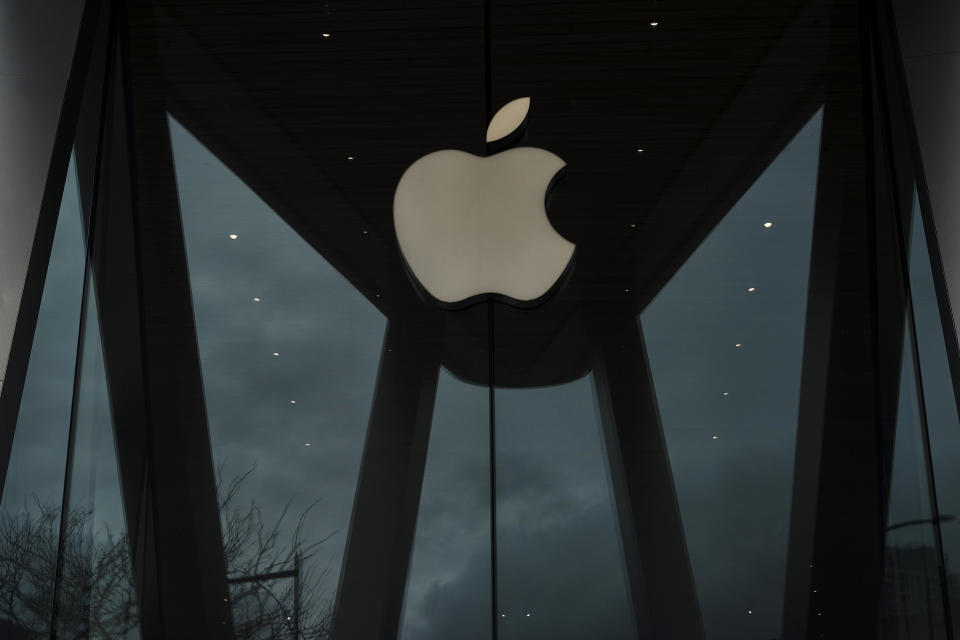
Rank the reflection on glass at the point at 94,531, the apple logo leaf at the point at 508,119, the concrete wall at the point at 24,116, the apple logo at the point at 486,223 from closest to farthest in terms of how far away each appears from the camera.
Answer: the reflection on glass at the point at 94,531 < the concrete wall at the point at 24,116 < the apple logo at the point at 486,223 < the apple logo leaf at the point at 508,119

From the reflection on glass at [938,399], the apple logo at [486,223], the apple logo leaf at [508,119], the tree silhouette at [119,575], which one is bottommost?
the tree silhouette at [119,575]

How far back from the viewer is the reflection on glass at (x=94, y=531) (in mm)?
4137

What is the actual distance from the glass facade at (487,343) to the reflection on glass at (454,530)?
0.04ft

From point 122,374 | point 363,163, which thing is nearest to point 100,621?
point 122,374

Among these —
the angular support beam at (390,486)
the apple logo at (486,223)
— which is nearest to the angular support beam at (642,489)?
the apple logo at (486,223)

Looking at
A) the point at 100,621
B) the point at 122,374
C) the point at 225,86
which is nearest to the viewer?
the point at 100,621

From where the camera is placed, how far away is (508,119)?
4.76 meters

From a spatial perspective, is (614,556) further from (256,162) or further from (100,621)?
(256,162)

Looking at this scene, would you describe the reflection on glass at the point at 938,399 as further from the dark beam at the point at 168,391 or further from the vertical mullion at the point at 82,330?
the vertical mullion at the point at 82,330

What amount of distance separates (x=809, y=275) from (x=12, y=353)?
358cm

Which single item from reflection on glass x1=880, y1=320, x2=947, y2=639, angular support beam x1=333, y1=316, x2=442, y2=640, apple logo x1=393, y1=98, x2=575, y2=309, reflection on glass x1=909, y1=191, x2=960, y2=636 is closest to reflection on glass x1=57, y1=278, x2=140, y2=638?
angular support beam x1=333, y1=316, x2=442, y2=640

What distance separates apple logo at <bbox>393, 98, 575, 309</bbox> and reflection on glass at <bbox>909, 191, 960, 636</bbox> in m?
1.59

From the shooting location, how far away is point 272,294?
15.0 feet

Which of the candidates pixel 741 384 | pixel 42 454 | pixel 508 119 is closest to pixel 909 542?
pixel 741 384
